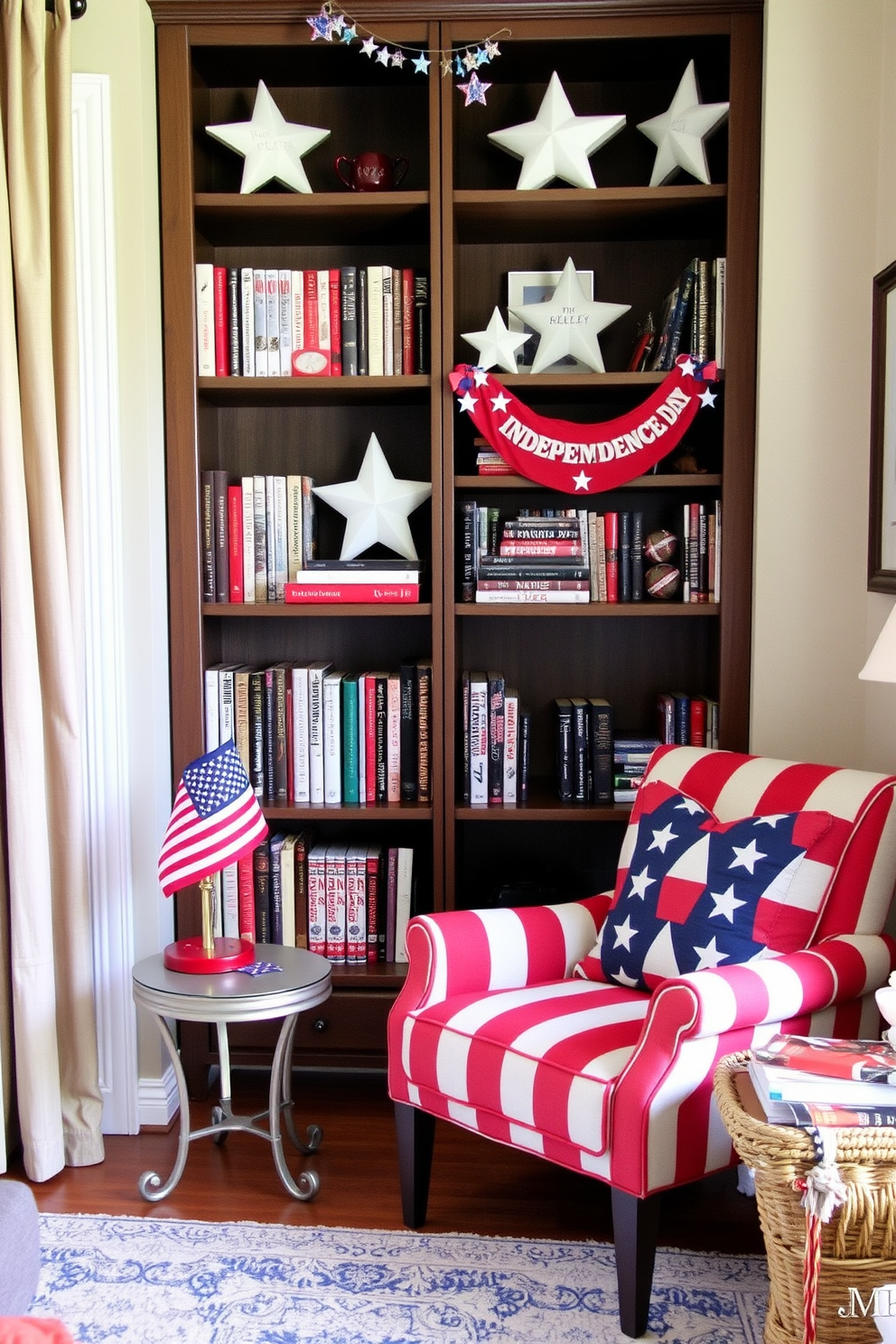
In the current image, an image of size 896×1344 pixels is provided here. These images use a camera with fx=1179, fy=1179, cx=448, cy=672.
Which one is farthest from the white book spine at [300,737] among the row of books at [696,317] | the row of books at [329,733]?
the row of books at [696,317]

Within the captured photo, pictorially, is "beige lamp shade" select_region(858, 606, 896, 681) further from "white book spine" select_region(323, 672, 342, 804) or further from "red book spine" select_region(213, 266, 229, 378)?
"red book spine" select_region(213, 266, 229, 378)

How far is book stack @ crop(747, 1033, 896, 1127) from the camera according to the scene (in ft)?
5.03

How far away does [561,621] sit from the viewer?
300cm

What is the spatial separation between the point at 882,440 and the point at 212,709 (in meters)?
1.58

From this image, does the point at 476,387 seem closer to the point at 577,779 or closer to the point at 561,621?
the point at 561,621

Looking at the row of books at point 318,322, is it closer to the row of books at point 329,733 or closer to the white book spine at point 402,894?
the row of books at point 329,733

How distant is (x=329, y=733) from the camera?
2.78m

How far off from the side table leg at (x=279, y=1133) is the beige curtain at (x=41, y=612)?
423mm

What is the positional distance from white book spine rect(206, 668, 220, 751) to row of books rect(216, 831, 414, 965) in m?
0.28

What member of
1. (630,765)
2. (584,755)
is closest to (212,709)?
(584,755)

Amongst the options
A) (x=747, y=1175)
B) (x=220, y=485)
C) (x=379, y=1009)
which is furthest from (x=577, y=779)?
Result: (x=220, y=485)

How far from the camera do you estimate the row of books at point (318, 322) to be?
271 cm

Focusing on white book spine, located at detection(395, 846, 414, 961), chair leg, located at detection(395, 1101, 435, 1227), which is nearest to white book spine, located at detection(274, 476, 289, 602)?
white book spine, located at detection(395, 846, 414, 961)

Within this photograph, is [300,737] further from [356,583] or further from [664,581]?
[664,581]
